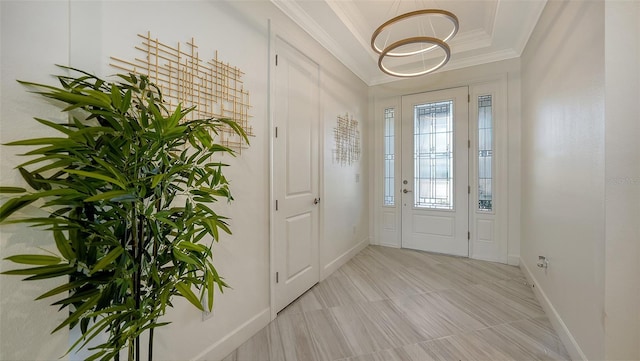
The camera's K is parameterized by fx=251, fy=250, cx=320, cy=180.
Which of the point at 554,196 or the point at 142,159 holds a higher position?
the point at 142,159

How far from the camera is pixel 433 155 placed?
3850 mm

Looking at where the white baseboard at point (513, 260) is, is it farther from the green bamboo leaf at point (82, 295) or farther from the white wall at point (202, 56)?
the green bamboo leaf at point (82, 295)

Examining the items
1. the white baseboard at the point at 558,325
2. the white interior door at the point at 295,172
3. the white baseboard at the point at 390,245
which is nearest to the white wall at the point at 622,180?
the white baseboard at the point at 558,325

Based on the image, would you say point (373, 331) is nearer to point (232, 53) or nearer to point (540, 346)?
point (540, 346)

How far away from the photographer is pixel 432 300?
8.03ft

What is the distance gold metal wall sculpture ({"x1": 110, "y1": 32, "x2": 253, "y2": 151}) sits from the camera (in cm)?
133

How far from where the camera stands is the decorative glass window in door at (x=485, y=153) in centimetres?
350

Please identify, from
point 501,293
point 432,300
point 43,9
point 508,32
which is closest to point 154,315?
point 43,9

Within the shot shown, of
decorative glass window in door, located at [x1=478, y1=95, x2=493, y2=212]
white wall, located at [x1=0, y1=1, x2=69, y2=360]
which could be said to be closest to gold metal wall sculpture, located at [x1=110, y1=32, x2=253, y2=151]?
white wall, located at [x1=0, y1=1, x2=69, y2=360]

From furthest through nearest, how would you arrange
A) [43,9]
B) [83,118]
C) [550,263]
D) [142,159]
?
[550,263], [83,118], [43,9], [142,159]

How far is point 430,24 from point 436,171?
198 centimetres

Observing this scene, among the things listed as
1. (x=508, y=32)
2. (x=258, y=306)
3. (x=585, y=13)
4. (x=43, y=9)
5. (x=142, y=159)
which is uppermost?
(x=508, y=32)

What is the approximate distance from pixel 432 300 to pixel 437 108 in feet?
9.03

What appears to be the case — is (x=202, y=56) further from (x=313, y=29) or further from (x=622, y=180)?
(x=622, y=180)
